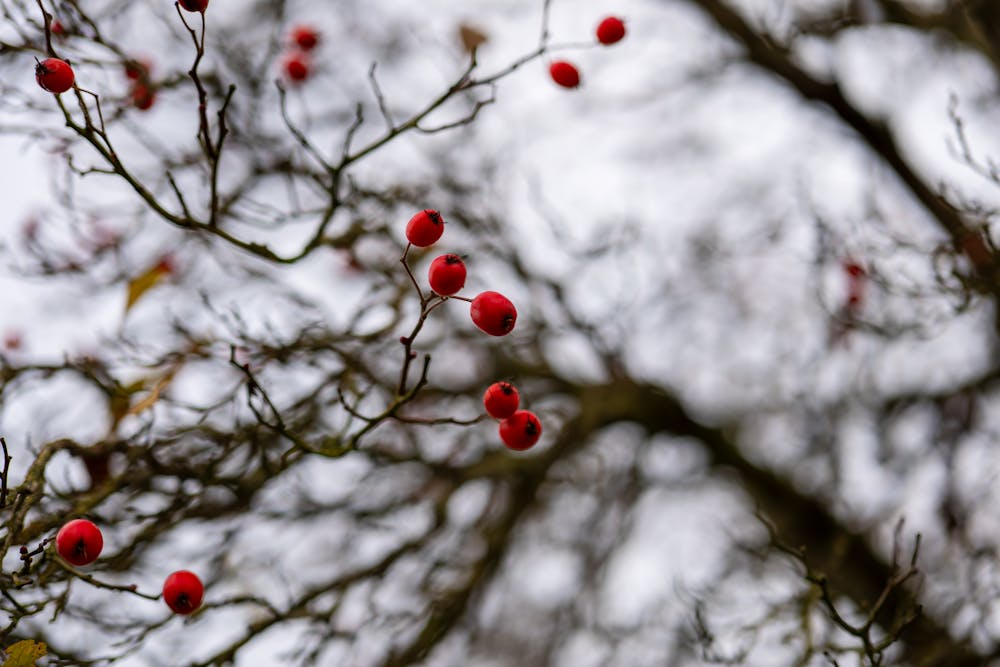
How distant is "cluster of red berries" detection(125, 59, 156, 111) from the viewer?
2.95 metres

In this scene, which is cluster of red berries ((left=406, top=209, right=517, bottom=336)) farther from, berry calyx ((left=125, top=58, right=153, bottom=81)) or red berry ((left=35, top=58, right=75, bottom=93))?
berry calyx ((left=125, top=58, right=153, bottom=81))

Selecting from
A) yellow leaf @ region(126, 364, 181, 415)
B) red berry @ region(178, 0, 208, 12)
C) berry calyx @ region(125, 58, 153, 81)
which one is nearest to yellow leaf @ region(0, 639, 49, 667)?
yellow leaf @ region(126, 364, 181, 415)

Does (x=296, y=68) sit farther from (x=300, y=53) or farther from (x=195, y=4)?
(x=195, y=4)

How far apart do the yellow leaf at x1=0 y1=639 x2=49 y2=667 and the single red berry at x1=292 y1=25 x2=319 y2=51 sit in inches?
111

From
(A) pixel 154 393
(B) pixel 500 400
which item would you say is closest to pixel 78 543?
(A) pixel 154 393

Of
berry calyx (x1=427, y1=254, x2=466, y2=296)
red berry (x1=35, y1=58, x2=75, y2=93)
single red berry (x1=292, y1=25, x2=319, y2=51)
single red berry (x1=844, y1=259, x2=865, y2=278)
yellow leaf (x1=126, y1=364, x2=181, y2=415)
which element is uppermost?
red berry (x1=35, y1=58, x2=75, y2=93)

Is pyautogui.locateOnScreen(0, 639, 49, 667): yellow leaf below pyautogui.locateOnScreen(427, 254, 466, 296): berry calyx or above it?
below

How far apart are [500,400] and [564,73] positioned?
4.51ft

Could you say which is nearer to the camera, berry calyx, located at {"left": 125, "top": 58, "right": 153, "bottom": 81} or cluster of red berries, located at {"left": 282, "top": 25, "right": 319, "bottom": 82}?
berry calyx, located at {"left": 125, "top": 58, "right": 153, "bottom": 81}

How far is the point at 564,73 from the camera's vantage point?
298cm

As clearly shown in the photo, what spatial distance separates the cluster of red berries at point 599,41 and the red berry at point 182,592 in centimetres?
208

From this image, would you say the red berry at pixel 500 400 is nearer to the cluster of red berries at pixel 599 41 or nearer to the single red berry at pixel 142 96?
the cluster of red berries at pixel 599 41

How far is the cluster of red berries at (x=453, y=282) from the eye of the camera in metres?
2.00

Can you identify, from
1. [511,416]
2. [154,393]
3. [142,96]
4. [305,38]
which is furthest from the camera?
[305,38]
